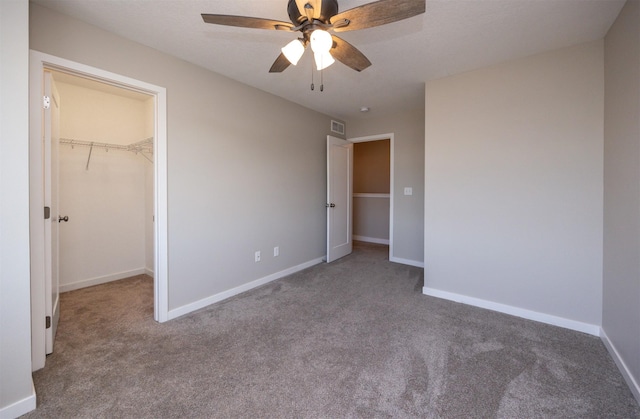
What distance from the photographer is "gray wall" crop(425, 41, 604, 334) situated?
2303mm

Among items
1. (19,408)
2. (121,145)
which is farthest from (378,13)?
(121,145)

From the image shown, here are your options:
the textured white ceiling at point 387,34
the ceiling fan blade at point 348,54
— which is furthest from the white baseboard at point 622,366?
the ceiling fan blade at point 348,54

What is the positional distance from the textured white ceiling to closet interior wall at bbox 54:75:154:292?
1318 mm

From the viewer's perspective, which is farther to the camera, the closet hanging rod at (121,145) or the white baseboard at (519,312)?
the closet hanging rod at (121,145)

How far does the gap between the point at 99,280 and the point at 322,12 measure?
3970mm

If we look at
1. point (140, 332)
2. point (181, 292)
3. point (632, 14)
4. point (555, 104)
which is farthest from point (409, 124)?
point (140, 332)

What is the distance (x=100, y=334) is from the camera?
228cm

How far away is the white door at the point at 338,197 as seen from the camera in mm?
4402

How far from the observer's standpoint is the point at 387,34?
7.14 ft

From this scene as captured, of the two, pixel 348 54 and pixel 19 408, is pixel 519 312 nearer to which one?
pixel 348 54

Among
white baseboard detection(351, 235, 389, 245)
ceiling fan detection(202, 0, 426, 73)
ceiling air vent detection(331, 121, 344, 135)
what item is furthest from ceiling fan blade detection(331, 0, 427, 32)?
white baseboard detection(351, 235, 389, 245)

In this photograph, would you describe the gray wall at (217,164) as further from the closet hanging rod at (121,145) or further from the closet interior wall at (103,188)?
the closet hanging rod at (121,145)

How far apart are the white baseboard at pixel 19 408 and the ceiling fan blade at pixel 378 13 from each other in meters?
2.63

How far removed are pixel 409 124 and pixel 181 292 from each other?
3.78 m
